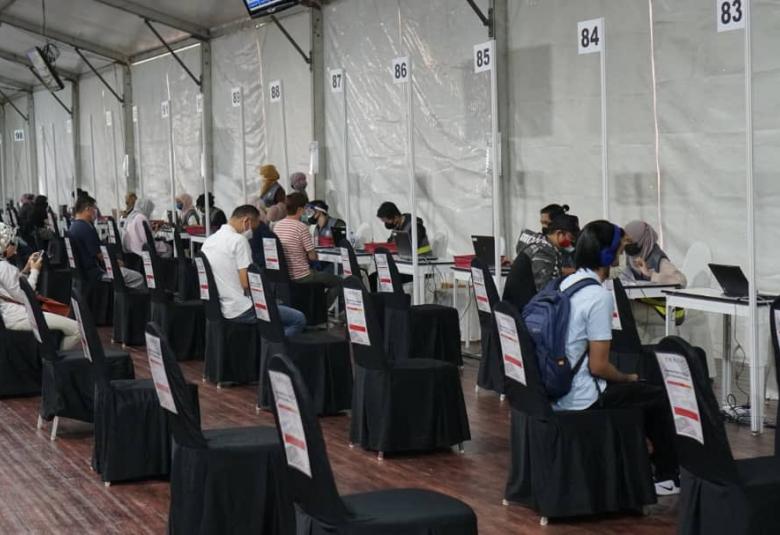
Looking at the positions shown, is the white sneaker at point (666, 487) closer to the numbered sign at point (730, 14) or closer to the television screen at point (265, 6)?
the numbered sign at point (730, 14)

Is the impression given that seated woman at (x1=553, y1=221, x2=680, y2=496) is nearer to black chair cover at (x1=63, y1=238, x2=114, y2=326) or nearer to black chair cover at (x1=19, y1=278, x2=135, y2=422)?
black chair cover at (x1=19, y1=278, x2=135, y2=422)

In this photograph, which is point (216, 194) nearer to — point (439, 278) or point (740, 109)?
point (439, 278)

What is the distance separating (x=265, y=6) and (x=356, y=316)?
768cm

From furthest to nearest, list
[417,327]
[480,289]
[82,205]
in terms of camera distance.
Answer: [82,205] < [417,327] < [480,289]

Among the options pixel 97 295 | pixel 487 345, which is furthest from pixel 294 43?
pixel 487 345

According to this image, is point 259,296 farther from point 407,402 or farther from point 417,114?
point 417,114

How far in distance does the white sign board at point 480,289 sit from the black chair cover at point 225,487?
9.53 ft

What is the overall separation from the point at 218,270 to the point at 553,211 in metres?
2.26

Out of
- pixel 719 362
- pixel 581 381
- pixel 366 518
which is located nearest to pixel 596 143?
pixel 719 362

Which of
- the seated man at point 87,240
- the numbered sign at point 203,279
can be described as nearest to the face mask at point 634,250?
the numbered sign at point 203,279

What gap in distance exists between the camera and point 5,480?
557 centimetres

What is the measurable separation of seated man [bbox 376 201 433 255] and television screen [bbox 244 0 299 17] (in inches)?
122

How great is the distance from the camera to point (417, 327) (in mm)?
7934

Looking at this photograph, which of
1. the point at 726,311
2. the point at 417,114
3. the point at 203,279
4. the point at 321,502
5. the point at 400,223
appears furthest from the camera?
the point at 417,114
